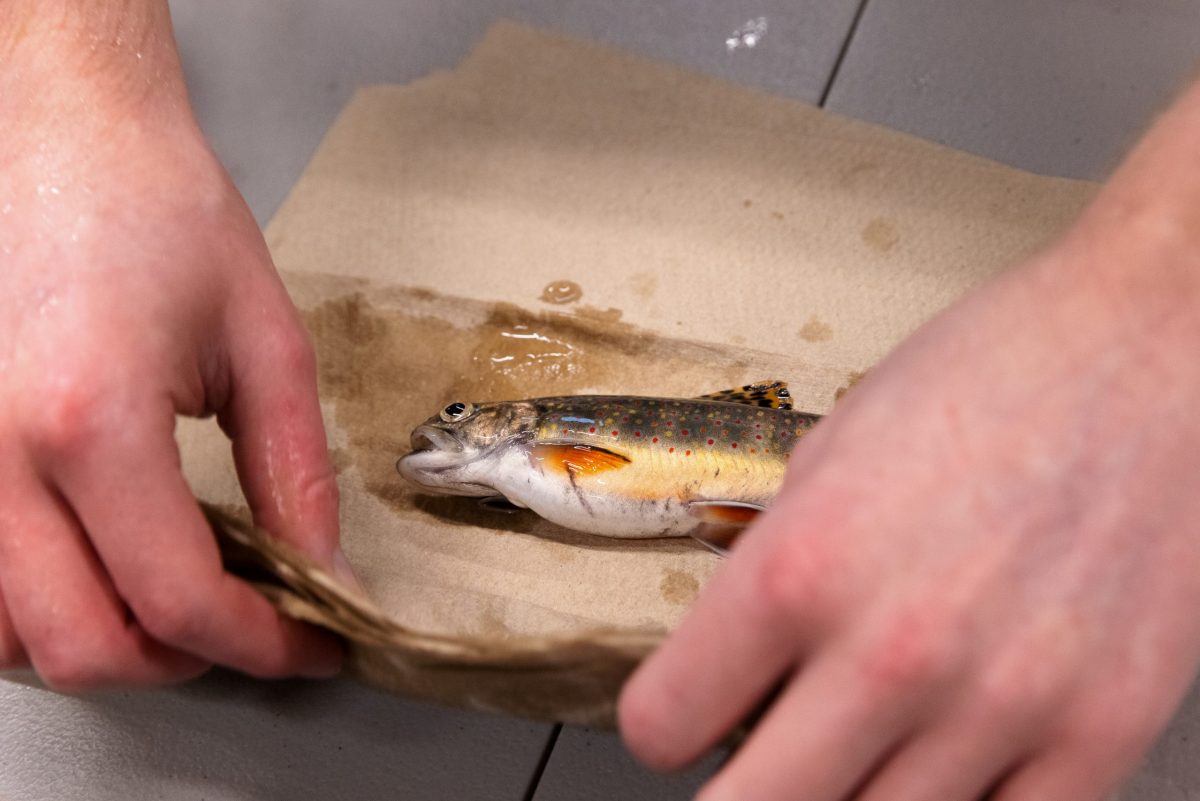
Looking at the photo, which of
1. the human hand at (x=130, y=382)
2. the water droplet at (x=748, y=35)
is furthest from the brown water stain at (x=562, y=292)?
the water droplet at (x=748, y=35)

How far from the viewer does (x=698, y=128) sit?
162 cm

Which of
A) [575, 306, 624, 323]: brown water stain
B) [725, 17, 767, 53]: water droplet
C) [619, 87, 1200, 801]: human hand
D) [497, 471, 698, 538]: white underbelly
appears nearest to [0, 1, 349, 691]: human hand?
[497, 471, 698, 538]: white underbelly

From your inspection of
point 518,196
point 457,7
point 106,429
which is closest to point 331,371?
point 518,196

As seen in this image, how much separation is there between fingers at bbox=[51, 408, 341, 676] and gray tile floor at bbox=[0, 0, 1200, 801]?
0.89ft

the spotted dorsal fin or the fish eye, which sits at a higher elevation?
the spotted dorsal fin

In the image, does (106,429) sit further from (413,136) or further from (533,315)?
(413,136)

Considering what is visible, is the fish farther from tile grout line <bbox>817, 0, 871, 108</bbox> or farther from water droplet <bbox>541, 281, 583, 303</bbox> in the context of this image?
tile grout line <bbox>817, 0, 871, 108</bbox>

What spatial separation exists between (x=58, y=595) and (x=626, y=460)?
605 millimetres

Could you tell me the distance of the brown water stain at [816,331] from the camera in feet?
4.46

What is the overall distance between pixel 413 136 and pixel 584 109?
0.28m

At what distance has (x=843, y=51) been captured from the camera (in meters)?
1.73

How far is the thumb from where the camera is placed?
945 millimetres

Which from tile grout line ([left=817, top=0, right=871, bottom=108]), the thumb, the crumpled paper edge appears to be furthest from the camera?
tile grout line ([left=817, top=0, right=871, bottom=108])

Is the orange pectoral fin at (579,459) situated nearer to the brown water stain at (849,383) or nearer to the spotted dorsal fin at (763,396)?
the spotted dorsal fin at (763,396)
